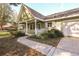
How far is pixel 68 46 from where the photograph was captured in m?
3.07

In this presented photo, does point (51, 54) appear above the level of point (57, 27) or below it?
below

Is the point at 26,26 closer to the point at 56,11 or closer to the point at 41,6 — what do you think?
the point at 41,6

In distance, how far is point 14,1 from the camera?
124 inches

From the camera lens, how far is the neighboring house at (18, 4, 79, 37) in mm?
3163

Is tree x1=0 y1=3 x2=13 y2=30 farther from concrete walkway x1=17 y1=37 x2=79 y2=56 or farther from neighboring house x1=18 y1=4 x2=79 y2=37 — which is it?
concrete walkway x1=17 y1=37 x2=79 y2=56

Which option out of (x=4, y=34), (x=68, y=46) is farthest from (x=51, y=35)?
(x=4, y=34)

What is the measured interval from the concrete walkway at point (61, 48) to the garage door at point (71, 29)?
0.13 meters

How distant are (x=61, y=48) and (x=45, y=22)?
0.72 meters

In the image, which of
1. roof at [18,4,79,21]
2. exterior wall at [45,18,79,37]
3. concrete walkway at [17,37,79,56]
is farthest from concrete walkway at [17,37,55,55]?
roof at [18,4,79,21]

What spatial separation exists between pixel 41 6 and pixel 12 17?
737 millimetres

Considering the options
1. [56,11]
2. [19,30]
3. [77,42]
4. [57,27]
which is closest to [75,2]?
[56,11]

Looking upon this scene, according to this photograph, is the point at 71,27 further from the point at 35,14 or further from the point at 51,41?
the point at 35,14

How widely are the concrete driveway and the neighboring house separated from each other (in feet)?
0.45

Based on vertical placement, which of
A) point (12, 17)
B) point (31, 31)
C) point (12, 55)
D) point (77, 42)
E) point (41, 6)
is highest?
point (41, 6)
